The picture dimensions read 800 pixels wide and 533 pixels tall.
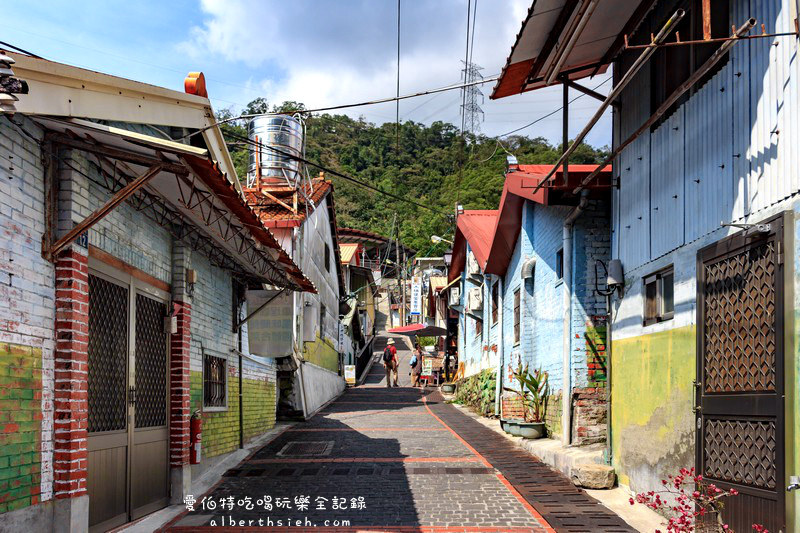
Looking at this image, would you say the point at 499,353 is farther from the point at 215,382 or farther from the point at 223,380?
the point at 215,382

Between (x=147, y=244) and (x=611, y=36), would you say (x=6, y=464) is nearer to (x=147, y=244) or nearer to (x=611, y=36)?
(x=147, y=244)

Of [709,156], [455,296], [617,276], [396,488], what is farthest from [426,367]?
[709,156]

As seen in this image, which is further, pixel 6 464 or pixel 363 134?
pixel 363 134

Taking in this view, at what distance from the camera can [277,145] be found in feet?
63.7

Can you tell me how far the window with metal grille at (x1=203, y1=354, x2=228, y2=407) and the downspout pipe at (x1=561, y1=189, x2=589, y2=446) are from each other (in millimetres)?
5442

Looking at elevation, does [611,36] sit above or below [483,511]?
above

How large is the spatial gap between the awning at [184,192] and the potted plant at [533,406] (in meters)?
4.64

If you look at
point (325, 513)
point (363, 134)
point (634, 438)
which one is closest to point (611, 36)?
point (634, 438)

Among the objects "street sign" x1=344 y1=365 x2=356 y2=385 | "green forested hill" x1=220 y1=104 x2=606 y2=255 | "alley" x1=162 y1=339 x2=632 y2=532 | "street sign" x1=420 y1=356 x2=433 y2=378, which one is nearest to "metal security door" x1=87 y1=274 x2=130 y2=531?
"alley" x1=162 y1=339 x2=632 y2=532

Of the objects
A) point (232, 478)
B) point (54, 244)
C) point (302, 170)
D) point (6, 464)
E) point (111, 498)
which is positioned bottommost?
point (232, 478)

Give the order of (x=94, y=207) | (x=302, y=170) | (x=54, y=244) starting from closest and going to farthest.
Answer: (x=54, y=244) → (x=94, y=207) → (x=302, y=170)

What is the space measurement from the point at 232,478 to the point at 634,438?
18.6 feet

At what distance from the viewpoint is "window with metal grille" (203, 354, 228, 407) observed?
1130cm

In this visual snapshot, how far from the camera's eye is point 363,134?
5934 centimetres
